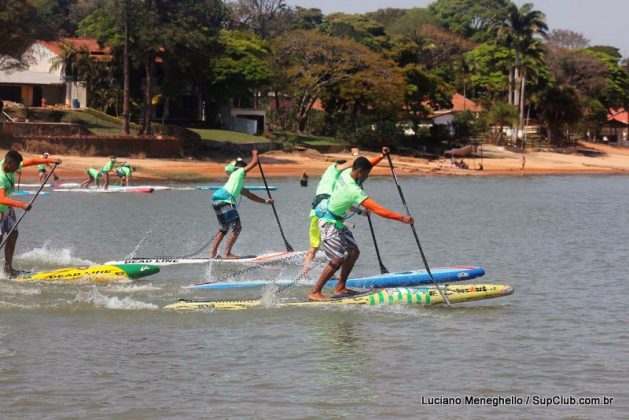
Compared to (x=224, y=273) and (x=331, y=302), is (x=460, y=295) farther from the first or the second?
(x=224, y=273)

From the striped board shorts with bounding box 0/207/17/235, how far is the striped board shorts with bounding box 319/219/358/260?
17.2 feet

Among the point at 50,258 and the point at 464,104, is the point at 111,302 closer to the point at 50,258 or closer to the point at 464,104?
the point at 50,258

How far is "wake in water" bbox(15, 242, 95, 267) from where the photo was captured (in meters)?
20.0

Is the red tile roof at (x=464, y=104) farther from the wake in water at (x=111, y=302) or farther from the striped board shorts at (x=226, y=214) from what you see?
the wake in water at (x=111, y=302)

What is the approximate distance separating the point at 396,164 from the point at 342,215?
158 feet

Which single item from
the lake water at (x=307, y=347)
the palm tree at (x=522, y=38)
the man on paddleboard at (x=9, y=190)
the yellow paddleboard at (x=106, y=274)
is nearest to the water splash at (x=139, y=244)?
the lake water at (x=307, y=347)

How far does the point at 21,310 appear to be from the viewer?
14984 millimetres

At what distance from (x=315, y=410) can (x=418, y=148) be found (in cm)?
6170

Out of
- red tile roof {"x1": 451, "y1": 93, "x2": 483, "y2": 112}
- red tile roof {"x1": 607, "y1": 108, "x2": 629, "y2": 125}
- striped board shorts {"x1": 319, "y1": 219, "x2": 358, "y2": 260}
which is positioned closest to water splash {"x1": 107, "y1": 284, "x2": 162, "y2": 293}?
striped board shorts {"x1": 319, "y1": 219, "x2": 358, "y2": 260}

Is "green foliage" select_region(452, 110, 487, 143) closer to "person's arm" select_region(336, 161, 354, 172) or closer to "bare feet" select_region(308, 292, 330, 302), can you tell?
"person's arm" select_region(336, 161, 354, 172)

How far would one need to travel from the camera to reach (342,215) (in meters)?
14.2

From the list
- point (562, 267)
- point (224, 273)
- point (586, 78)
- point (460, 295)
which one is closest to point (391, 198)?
point (562, 267)

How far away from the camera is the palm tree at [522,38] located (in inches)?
3182

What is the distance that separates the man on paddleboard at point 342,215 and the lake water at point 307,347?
734 mm
